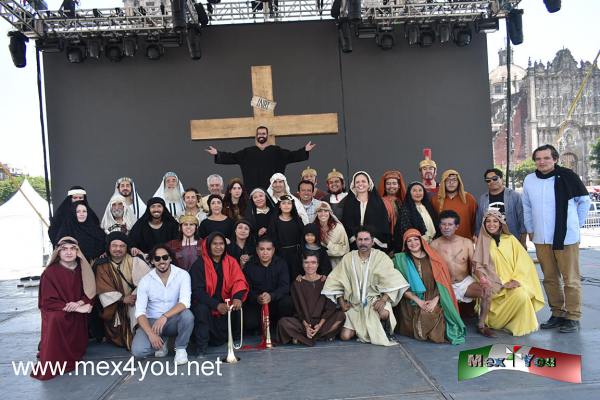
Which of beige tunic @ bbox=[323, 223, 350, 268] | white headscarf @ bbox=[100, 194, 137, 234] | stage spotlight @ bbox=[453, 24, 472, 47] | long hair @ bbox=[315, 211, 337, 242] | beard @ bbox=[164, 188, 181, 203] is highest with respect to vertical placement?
stage spotlight @ bbox=[453, 24, 472, 47]

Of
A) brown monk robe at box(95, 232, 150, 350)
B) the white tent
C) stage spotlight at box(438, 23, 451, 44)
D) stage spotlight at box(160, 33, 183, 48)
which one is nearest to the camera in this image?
brown monk robe at box(95, 232, 150, 350)

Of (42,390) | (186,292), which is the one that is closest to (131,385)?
(42,390)

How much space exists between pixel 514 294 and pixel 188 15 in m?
5.19

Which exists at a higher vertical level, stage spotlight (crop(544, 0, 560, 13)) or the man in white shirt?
stage spotlight (crop(544, 0, 560, 13))

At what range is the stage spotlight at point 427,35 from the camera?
22.7 ft

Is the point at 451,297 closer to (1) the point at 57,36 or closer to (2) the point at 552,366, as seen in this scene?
(2) the point at 552,366

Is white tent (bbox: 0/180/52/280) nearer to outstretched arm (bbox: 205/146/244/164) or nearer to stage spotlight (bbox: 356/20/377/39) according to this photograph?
outstretched arm (bbox: 205/146/244/164)

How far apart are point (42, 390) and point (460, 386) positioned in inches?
107

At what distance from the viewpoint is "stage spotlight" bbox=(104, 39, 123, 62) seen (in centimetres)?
679

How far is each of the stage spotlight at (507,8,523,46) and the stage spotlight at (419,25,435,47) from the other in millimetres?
1026

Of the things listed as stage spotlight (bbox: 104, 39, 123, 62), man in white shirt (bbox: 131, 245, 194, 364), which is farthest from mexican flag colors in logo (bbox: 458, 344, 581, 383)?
stage spotlight (bbox: 104, 39, 123, 62)

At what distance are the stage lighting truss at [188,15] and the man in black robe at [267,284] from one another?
12.0 ft

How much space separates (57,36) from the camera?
21.4 ft

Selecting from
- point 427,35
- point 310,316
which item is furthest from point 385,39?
point 310,316
